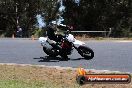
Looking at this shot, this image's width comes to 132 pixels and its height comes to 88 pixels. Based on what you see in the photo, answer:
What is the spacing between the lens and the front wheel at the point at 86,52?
Result: 17.4 m

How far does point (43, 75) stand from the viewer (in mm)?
12828

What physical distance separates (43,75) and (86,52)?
4.94 metres

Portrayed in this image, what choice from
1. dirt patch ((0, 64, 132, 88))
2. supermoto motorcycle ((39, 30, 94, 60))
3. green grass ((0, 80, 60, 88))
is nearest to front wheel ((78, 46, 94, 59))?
supermoto motorcycle ((39, 30, 94, 60))

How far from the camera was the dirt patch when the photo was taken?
11328mm

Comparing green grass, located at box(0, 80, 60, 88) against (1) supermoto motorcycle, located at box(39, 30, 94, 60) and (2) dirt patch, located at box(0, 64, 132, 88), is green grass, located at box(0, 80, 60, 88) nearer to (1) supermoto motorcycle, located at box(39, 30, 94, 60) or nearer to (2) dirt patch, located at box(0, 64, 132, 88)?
(2) dirt patch, located at box(0, 64, 132, 88)

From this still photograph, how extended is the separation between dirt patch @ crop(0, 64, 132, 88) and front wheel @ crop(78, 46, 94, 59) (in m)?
3.30

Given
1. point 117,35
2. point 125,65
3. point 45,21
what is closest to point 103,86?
point 125,65

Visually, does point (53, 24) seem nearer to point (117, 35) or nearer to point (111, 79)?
point (111, 79)

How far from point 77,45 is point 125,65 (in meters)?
2.92

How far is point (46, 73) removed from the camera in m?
13.2

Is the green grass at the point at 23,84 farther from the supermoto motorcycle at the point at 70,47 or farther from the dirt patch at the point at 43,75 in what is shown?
the supermoto motorcycle at the point at 70,47

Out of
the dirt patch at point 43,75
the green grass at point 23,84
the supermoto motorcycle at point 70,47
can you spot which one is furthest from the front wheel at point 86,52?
the green grass at point 23,84

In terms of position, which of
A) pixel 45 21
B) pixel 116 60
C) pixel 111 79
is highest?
pixel 111 79

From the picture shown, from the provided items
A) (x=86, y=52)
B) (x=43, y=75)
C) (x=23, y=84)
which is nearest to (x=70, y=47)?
(x=86, y=52)
